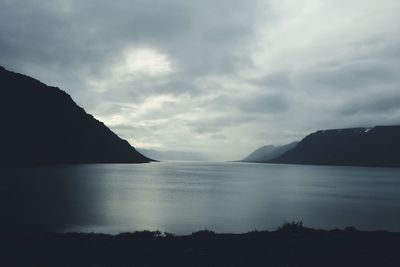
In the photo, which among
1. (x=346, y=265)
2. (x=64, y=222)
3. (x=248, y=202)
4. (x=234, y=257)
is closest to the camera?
(x=346, y=265)

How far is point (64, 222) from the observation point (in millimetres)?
43312

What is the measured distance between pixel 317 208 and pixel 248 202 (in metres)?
13.8

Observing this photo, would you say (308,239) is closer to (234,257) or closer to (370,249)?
(370,249)

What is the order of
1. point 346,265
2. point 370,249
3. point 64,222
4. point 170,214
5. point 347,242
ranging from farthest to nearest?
point 170,214 < point 64,222 < point 347,242 < point 370,249 < point 346,265


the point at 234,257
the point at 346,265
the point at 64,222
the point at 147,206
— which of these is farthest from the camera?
the point at 147,206

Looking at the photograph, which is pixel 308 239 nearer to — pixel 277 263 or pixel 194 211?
pixel 277 263

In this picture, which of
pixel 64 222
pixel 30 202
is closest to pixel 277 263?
pixel 64 222

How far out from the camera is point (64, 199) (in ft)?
217

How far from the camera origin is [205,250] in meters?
23.7

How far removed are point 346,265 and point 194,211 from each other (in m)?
39.9

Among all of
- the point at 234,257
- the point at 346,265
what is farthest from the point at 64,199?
the point at 346,265

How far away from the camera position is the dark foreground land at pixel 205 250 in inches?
802

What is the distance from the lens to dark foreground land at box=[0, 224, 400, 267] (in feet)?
66.8

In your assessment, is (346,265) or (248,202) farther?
(248,202)
